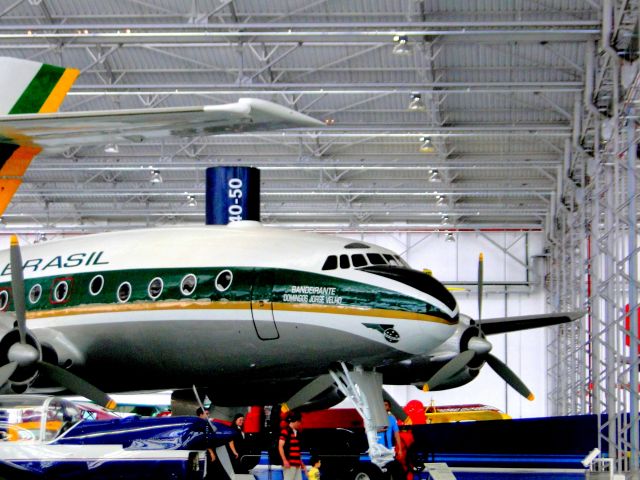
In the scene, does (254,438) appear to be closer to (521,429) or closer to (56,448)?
(521,429)

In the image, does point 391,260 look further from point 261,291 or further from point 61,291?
point 61,291

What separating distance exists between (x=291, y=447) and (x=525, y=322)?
24.1 ft

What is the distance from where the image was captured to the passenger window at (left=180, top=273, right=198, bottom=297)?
17.3 m

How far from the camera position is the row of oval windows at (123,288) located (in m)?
17.1

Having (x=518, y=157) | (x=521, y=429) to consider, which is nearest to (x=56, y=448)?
(x=521, y=429)

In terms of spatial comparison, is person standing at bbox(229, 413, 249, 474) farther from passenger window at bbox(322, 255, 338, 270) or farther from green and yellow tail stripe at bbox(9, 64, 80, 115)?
green and yellow tail stripe at bbox(9, 64, 80, 115)

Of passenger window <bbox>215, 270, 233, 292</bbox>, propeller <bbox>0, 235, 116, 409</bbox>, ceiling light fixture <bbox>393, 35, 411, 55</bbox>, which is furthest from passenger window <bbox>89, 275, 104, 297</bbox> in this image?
ceiling light fixture <bbox>393, 35, 411, 55</bbox>

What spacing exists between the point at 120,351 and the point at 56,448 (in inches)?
202

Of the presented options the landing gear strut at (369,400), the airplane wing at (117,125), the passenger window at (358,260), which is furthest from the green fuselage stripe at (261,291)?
the airplane wing at (117,125)

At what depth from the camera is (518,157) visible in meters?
37.1

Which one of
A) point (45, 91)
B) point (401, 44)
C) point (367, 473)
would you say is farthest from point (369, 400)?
point (401, 44)

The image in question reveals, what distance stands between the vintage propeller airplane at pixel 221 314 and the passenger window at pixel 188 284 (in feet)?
0.10

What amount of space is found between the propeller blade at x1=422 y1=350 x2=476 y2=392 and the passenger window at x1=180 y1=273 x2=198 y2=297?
525 centimetres

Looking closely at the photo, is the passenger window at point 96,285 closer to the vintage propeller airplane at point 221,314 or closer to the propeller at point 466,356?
the vintage propeller airplane at point 221,314
